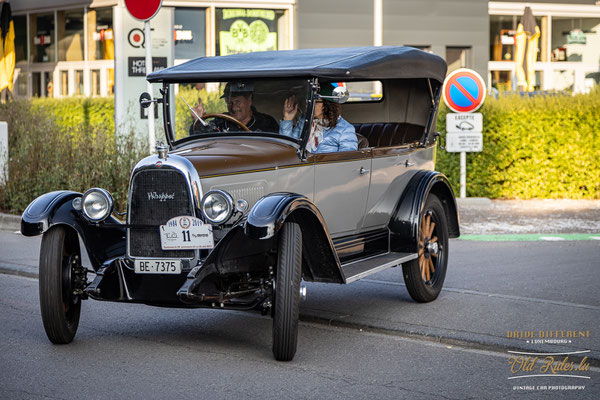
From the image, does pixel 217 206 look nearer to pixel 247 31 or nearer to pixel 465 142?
pixel 465 142

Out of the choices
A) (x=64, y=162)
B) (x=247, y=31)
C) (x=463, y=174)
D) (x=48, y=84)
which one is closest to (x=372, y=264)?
(x=64, y=162)

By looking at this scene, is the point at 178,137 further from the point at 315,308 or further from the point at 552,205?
the point at 552,205

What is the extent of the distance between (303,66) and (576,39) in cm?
2747

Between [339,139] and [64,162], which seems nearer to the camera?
[339,139]

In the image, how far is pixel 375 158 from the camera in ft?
24.1

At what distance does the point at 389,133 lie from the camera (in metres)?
8.51

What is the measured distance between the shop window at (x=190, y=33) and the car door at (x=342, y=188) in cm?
2099

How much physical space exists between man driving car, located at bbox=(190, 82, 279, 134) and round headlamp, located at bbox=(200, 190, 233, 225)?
1.05 meters

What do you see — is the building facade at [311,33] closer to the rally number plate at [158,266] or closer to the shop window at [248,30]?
the shop window at [248,30]

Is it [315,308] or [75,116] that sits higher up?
[75,116]

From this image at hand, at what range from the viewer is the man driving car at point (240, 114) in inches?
268

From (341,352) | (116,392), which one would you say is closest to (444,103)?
(341,352)

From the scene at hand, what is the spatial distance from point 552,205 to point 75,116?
448 inches

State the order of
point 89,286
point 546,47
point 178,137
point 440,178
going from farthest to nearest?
point 546,47, point 440,178, point 178,137, point 89,286
